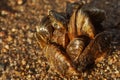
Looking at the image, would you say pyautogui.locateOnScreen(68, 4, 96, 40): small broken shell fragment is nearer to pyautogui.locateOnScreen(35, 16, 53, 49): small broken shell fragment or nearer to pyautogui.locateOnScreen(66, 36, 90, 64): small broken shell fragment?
pyautogui.locateOnScreen(66, 36, 90, 64): small broken shell fragment

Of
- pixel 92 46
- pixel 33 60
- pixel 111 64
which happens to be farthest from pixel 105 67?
pixel 33 60

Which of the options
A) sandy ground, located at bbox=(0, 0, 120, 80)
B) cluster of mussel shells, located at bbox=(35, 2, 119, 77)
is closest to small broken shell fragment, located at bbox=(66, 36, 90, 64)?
cluster of mussel shells, located at bbox=(35, 2, 119, 77)

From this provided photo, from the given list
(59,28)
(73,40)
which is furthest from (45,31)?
(73,40)

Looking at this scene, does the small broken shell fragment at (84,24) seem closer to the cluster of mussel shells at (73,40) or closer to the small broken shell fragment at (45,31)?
the cluster of mussel shells at (73,40)

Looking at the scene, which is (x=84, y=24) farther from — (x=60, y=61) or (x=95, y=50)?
(x=60, y=61)

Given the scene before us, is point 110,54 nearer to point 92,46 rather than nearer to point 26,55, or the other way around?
point 92,46

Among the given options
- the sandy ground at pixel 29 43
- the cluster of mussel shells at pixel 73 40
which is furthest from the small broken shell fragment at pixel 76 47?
the sandy ground at pixel 29 43
